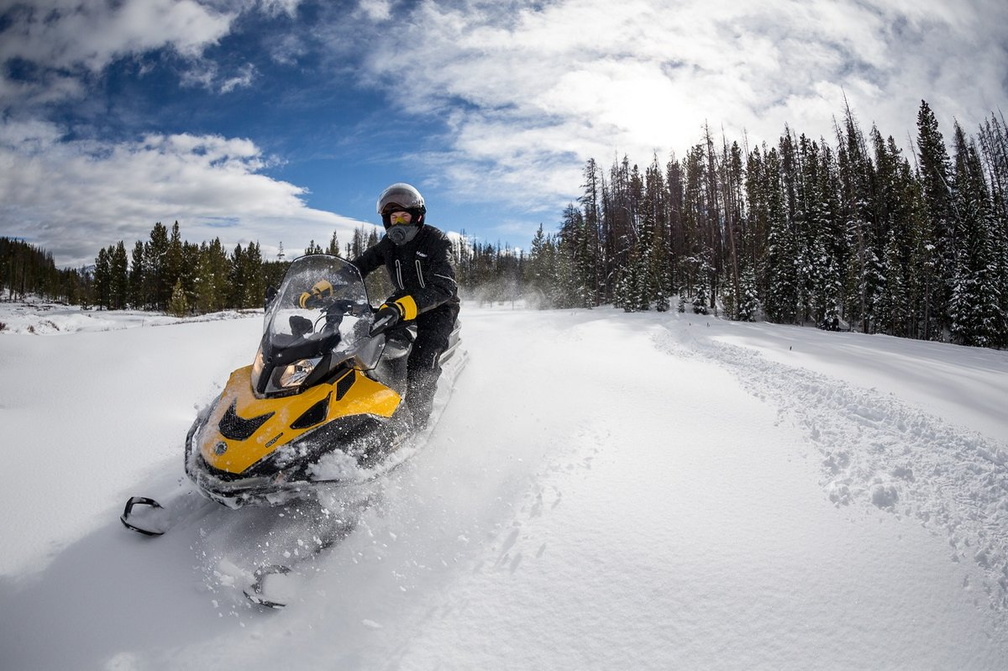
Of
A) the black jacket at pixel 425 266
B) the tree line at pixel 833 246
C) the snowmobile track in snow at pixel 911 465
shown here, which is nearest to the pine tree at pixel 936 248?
the tree line at pixel 833 246

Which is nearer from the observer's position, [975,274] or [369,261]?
[369,261]

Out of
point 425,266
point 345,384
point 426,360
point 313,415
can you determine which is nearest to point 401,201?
point 425,266

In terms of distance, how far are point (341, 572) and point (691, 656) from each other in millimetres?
1876

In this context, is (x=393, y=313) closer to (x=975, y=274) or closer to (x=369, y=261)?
(x=369, y=261)

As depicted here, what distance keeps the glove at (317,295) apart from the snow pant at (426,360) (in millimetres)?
Result: 844

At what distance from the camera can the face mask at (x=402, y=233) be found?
402cm

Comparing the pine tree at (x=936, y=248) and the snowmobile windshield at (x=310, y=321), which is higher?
the pine tree at (x=936, y=248)

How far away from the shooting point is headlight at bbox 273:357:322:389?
275 centimetres

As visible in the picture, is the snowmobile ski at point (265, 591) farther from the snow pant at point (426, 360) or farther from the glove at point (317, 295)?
the glove at point (317, 295)

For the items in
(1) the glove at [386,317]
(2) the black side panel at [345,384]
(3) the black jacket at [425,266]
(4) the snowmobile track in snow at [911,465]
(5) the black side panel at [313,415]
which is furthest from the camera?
(3) the black jacket at [425,266]

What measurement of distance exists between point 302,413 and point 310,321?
0.75m

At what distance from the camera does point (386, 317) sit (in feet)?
10.5

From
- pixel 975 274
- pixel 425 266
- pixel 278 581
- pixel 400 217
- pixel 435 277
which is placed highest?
pixel 975 274

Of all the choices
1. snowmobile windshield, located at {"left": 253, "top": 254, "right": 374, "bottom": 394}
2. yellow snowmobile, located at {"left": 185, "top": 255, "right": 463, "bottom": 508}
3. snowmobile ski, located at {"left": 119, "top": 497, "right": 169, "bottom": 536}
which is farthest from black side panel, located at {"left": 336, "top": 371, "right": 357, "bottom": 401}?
snowmobile ski, located at {"left": 119, "top": 497, "right": 169, "bottom": 536}
